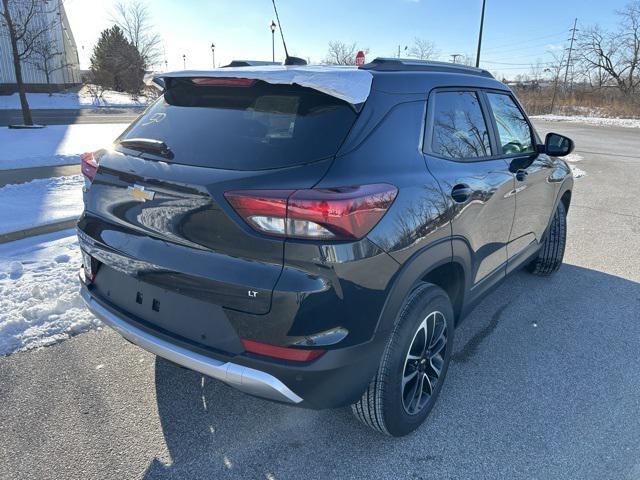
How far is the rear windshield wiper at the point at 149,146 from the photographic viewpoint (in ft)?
7.53

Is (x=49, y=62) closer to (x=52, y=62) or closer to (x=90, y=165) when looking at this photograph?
(x=52, y=62)

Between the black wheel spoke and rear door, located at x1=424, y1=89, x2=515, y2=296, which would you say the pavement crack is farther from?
the black wheel spoke

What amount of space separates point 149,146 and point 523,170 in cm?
256

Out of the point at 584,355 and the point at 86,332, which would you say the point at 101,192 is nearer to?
the point at 86,332

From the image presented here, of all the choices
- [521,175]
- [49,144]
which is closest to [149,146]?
[521,175]

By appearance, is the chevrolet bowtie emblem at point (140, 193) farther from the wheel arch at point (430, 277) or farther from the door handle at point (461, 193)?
the door handle at point (461, 193)

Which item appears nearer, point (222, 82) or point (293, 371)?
point (293, 371)

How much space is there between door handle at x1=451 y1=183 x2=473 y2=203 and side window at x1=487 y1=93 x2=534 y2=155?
85 cm

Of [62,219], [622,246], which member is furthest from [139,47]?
[622,246]

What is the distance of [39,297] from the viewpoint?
3.80m

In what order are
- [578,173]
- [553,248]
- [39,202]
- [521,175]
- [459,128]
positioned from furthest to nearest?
[578,173] < [39,202] < [553,248] < [521,175] < [459,128]

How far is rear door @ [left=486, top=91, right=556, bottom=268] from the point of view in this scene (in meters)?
3.38

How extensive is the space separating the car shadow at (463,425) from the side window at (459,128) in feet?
4.71

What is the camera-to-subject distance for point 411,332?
7.59ft
